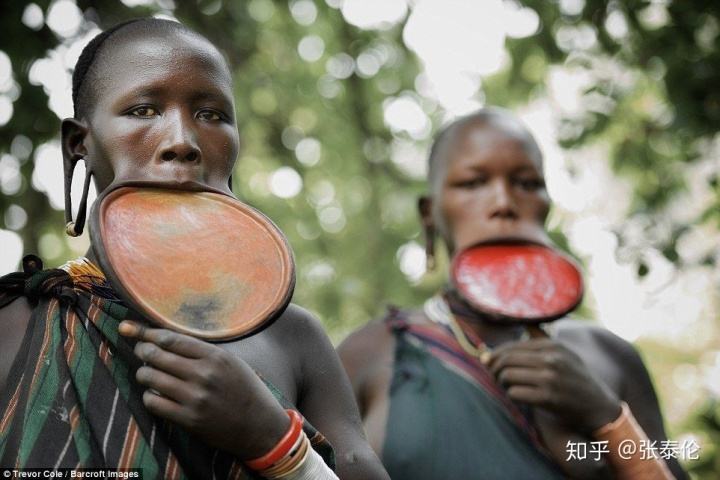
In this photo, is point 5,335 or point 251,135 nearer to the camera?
point 5,335

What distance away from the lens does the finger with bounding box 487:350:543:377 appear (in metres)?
3.01

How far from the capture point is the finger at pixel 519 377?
2975mm

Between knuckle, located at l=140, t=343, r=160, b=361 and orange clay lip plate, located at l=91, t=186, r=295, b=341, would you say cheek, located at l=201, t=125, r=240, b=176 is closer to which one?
orange clay lip plate, located at l=91, t=186, r=295, b=341

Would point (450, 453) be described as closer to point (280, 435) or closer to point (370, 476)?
point (370, 476)

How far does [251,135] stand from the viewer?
246 inches

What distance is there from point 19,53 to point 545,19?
271cm

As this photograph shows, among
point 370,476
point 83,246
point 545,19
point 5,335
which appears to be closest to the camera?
point 5,335

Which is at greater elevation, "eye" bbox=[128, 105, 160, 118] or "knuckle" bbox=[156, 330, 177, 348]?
"eye" bbox=[128, 105, 160, 118]

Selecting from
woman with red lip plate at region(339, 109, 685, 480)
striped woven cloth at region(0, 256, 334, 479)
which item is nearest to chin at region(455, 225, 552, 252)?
woman with red lip plate at region(339, 109, 685, 480)

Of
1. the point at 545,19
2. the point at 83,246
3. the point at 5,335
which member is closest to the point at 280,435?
the point at 5,335

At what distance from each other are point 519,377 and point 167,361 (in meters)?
1.63

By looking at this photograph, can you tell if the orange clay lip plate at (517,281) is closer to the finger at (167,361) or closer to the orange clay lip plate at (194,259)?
the orange clay lip plate at (194,259)

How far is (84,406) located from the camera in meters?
1.76

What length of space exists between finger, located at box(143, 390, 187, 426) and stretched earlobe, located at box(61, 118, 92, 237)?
687 mm
